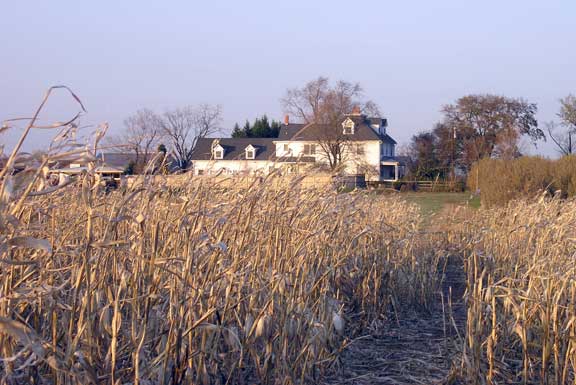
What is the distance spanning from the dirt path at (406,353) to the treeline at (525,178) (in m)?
14.7

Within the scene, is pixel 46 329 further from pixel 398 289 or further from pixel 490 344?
pixel 398 289

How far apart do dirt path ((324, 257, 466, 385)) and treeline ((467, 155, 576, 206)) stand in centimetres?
1474

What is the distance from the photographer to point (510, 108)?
49.8m

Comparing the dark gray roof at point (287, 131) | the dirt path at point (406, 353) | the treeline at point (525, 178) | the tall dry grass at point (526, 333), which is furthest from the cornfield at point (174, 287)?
the dark gray roof at point (287, 131)

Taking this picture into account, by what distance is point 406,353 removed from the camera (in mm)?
4973

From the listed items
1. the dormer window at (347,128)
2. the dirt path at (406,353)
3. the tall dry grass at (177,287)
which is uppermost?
the dormer window at (347,128)

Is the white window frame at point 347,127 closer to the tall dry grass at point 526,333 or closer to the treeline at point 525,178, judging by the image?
the treeline at point 525,178

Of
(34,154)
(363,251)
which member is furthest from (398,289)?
(34,154)

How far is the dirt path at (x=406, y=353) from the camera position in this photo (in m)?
4.32

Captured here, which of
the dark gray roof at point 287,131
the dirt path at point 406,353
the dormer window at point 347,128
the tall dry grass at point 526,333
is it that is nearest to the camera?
the tall dry grass at point 526,333

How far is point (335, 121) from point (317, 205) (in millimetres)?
32437

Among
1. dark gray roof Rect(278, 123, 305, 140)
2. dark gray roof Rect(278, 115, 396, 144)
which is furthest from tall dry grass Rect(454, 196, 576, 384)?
dark gray roof Rect(278, 123, 305, 140)

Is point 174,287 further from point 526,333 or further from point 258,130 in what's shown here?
point 258,130

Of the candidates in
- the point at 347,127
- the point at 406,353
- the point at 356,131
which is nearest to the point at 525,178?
the point at 347,127
